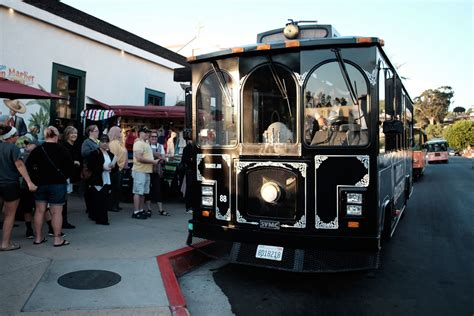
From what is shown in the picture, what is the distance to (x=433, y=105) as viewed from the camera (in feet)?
276

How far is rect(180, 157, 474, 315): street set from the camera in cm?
435

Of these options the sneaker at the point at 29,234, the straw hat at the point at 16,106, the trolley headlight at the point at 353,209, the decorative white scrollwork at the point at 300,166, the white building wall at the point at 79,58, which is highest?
the white building wall at the point at 79,58

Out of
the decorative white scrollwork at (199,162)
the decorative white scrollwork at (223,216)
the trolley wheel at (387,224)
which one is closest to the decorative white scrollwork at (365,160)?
the trolley wheel at (387,224)

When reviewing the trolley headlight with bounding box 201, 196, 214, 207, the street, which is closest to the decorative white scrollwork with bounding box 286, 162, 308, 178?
the trolley headlight with bounding box 201, 196, 214, 207

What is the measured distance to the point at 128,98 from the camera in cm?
1397

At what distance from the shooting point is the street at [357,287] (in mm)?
4348

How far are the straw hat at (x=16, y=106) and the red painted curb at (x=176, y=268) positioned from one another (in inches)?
244

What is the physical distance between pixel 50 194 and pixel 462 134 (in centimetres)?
6074

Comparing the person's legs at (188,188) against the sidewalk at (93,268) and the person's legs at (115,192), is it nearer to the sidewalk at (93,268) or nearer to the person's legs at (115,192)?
the sidewalk at (93,268)

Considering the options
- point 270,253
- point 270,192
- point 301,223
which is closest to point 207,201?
point 270,192

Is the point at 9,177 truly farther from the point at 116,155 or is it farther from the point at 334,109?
the point at 334,109

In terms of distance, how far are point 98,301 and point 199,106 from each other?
2675mm

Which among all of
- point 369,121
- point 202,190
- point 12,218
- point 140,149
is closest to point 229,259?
point 202,190

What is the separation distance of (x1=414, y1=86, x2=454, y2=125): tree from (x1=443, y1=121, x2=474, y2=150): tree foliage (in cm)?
2594
